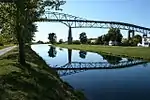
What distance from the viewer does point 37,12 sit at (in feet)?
91.6

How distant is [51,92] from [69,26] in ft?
588

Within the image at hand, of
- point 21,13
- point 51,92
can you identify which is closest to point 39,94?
point 51,92

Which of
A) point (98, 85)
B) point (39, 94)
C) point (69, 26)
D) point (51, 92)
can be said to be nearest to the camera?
point (39, 94)

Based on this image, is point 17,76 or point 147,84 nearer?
point 17,76

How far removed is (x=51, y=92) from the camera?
698 inches

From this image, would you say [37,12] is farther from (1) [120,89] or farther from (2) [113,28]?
(2) [113,28]

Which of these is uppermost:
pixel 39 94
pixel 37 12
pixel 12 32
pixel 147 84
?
pixel 37 12

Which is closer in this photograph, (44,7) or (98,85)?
(44,7)

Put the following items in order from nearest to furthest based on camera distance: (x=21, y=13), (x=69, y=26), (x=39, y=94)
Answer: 1. (x=39, y=94)
2. (x=21, y=13)
3. (x=69, y=26)

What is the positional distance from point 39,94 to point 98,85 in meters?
16.1

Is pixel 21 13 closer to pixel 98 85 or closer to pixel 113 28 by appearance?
pixel 98 85

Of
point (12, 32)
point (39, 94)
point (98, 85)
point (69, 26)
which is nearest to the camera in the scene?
point (39, 94)

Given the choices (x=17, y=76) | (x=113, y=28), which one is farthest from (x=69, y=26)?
(x=17, y=76)

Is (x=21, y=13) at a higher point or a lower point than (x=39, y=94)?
higher
